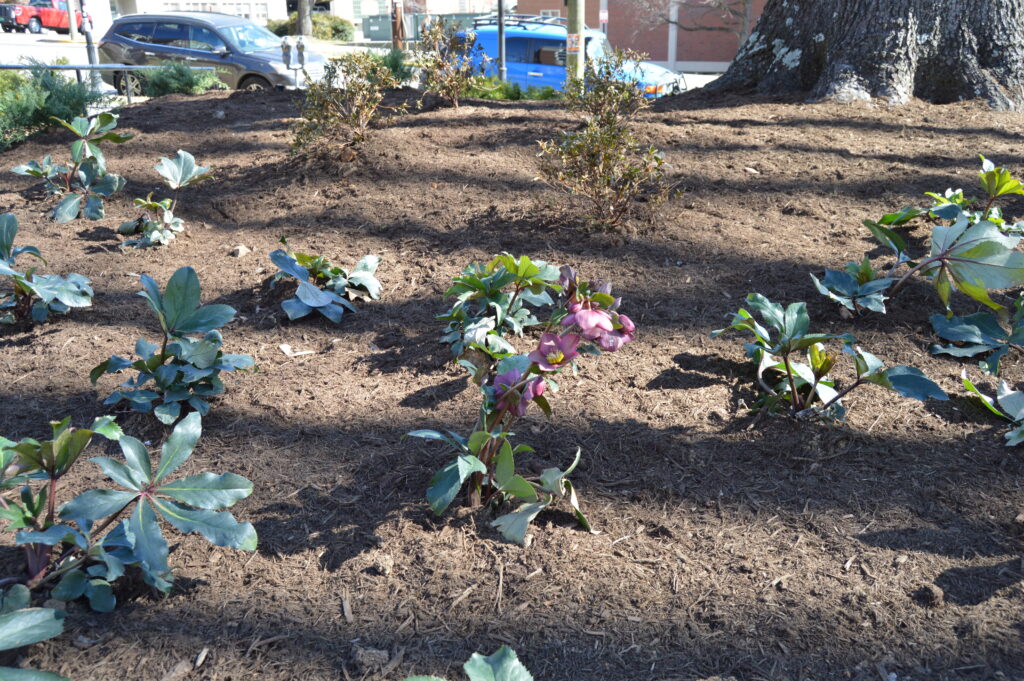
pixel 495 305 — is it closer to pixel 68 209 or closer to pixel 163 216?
pixel 163 216

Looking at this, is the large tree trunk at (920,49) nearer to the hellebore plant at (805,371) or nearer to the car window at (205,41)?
the hellebore plant at (805,371)

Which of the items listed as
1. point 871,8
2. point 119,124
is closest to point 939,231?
point 871,8

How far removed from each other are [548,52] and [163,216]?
993 cm

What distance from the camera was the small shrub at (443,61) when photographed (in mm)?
5828

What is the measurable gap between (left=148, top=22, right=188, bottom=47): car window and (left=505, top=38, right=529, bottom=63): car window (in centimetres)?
545

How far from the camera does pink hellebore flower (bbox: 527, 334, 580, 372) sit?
2.01 metres

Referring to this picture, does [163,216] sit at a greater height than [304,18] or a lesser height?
lesser

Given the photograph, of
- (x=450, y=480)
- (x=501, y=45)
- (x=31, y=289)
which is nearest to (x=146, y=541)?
(x=450, y=480)

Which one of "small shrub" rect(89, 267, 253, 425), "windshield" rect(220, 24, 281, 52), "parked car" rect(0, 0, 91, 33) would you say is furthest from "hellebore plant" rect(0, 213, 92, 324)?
"parked car" rect(0, 0, 91, 33)

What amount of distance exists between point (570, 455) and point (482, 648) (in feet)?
2.57

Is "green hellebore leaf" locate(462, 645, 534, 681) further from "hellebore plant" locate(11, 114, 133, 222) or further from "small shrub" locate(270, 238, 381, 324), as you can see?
"hellebore plant" locate(11, 114, 133, 222)

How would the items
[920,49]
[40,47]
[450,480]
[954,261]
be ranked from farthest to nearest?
[40,47] → [920,49] → [954,261] → [450,480]

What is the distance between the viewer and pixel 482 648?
1.80m

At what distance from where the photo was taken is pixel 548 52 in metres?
13.1
